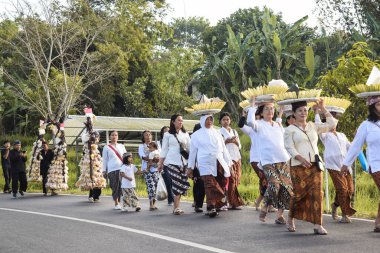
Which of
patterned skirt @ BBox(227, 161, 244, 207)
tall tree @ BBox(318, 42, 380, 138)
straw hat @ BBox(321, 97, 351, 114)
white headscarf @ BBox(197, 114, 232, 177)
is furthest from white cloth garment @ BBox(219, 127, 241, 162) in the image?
straw hat @ BBox(321, 97, 351, 114)

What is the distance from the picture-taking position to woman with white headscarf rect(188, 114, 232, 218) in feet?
44.0

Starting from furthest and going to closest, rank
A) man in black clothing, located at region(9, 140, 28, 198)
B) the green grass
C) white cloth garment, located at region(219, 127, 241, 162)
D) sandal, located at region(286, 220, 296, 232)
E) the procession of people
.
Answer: man in black clothing, located at region(9, 140, 28, 198) → the green grass → white cloth garment, located at region(219, 127, 241, 162) → sandal, located at region(286, 220, 296, 232) → the procession of people

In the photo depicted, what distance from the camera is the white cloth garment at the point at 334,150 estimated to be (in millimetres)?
11977

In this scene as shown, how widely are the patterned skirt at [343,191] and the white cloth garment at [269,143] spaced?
823 millimetres

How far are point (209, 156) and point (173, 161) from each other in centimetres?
140

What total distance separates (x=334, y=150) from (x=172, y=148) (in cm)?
384

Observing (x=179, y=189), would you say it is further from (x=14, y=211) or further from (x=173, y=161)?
(x=14, y=211)

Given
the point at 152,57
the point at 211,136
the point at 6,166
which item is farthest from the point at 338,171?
the point at 152,57

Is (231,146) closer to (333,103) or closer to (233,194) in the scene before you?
(233,194)

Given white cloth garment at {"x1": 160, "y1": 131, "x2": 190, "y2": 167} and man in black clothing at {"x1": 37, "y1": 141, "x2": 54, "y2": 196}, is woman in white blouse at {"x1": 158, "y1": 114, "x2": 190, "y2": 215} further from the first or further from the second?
man in black clothing at {"x1": 37, "y1": 141, "x2": 54, "y2": 196}

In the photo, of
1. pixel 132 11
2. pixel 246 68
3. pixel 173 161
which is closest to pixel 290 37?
pixel 246 68

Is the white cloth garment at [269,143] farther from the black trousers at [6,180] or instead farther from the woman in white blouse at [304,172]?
the black trousers at [6,180]

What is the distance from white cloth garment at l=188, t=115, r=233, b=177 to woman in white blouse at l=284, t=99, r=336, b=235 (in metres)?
3.14

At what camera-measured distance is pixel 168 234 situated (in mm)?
10922
